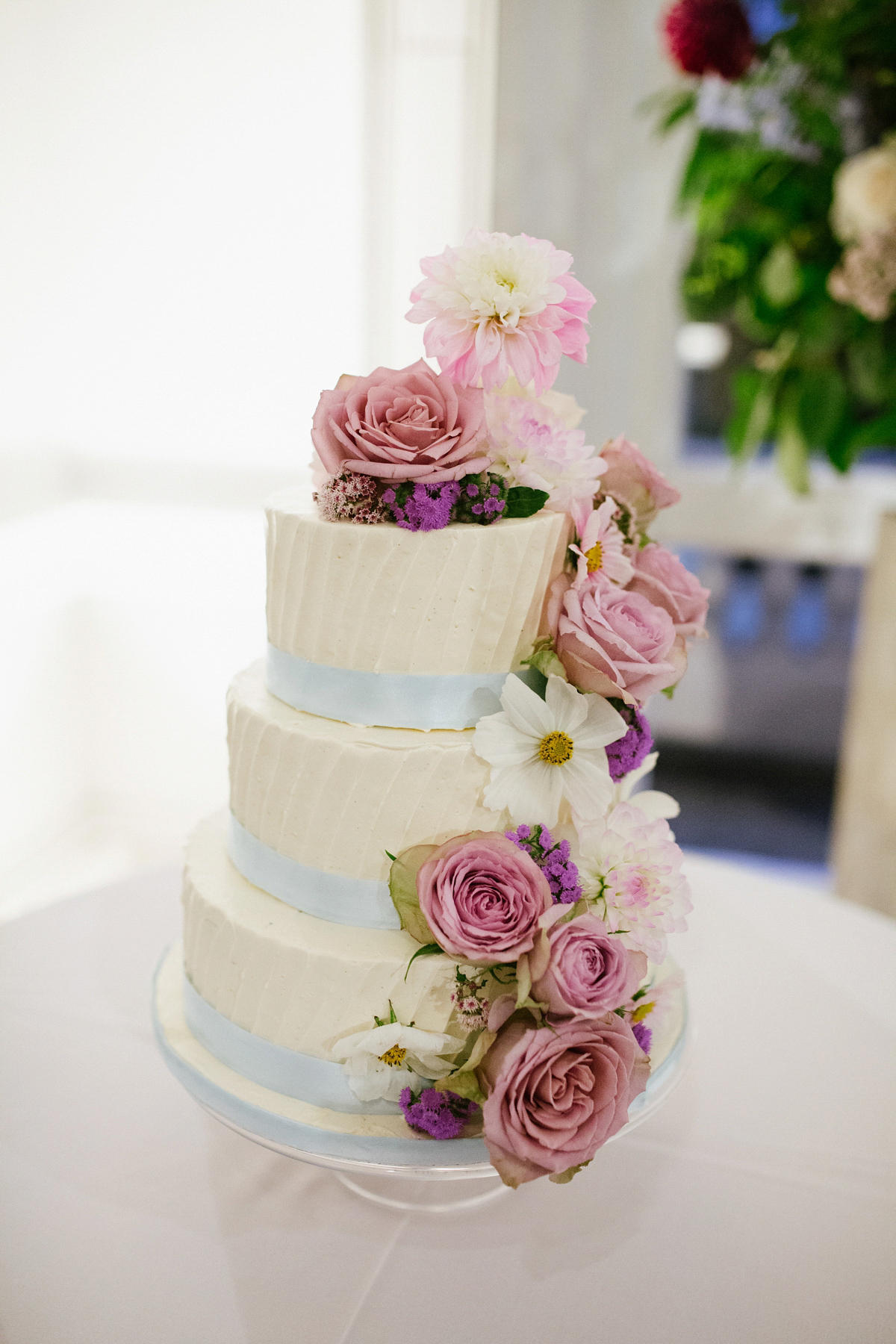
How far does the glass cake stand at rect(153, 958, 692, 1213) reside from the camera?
1041 mm

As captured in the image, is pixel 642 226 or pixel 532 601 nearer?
pixel 532 601

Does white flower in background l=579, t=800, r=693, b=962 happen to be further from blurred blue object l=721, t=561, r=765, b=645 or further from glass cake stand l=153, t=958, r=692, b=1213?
blurred blue object l=721, t=561, r=765, b=645

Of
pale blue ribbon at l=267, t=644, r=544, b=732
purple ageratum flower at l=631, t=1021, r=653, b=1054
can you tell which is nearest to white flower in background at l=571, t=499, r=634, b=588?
pale blue ribbon at l=267, t=644, r=544, b=732

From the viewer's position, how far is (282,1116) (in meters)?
1.10

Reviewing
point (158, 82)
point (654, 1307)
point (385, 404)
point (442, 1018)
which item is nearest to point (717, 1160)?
point (654, 1307)

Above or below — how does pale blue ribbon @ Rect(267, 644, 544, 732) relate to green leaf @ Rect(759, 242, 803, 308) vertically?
below

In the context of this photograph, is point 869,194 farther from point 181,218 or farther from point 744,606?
point 744,606

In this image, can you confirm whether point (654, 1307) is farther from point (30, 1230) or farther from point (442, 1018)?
point (30, 1230)

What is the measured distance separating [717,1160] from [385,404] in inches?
37.4

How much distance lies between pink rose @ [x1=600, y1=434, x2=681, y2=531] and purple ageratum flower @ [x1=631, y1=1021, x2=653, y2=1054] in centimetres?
57

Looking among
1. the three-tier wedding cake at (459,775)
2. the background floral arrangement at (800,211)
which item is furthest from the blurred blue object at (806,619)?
the three-tier wedding cake at (459,775)

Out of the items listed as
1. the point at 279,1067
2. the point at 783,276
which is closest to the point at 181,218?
the point at 783,276

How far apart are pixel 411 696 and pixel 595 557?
25cm

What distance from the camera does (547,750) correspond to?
106 cm
